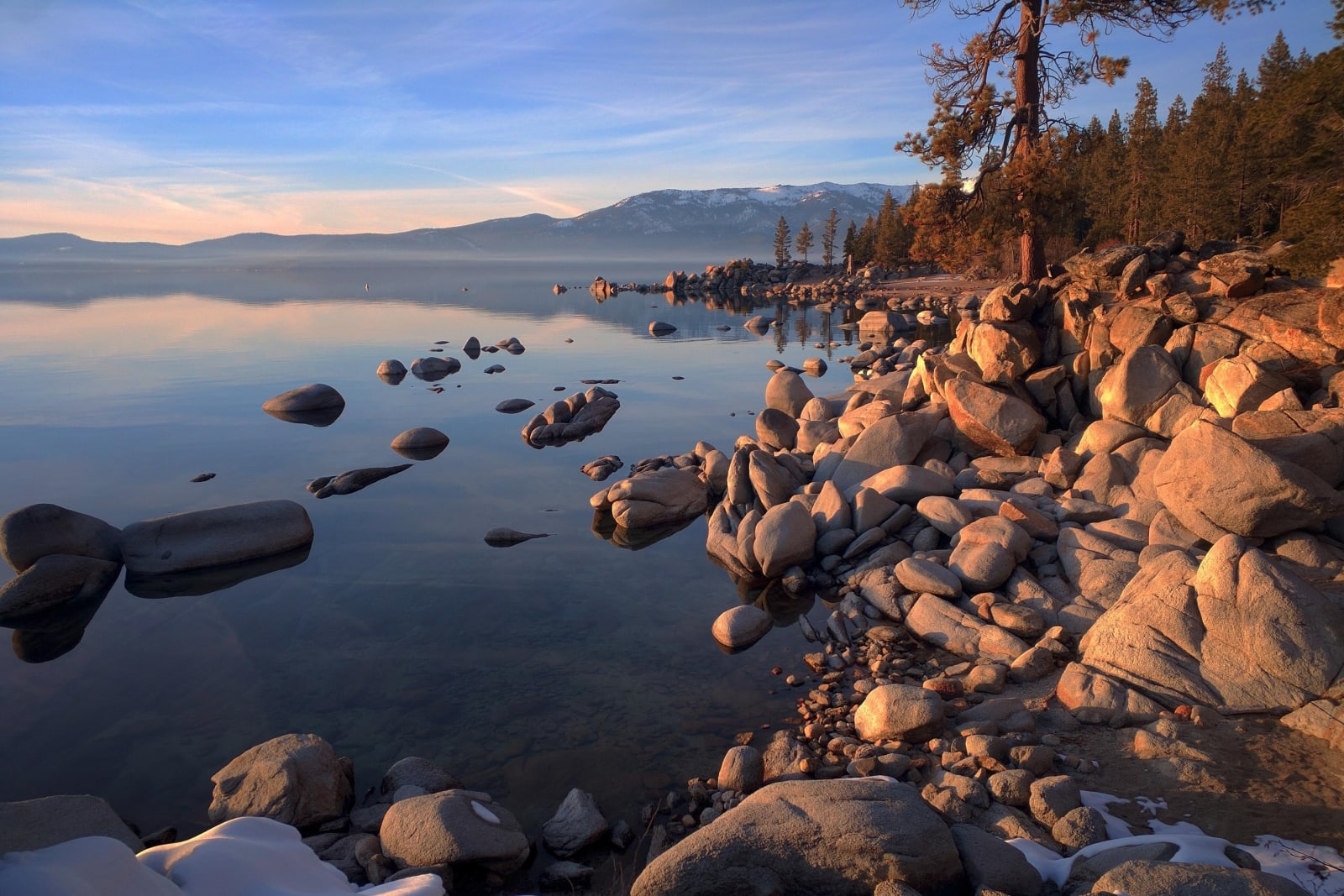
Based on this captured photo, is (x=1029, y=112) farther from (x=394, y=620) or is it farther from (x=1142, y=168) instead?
(x=1142, y=168)

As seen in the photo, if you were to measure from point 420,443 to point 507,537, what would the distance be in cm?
906

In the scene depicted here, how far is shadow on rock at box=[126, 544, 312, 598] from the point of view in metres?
15.9

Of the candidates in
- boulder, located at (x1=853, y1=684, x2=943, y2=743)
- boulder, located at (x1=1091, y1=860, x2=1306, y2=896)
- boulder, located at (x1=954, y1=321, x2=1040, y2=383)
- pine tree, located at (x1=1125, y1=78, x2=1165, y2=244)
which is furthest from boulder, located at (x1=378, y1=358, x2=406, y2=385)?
pine tree, located at (x1=1125, y1=78, x2=1165, y2=244)

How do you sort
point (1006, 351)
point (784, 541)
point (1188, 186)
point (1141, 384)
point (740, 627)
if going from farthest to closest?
point (1188, 186)
point (1006, 351)
point (1141, 384)
point (784, 541)
point (740, 627)

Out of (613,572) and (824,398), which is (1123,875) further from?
(824,398)

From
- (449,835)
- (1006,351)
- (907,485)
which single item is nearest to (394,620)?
(449,835)

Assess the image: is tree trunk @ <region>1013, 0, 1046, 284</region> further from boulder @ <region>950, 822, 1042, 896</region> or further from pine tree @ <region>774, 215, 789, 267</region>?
pine tree @ <region>774, 215, 789, 267</region>

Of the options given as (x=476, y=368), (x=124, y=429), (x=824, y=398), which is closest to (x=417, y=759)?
(x=824, y=398)

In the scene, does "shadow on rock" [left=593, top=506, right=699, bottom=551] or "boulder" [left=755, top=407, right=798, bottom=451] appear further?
"boulder" [left=755, top=407, right=798, bottom=451]

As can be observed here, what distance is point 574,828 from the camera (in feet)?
28.1

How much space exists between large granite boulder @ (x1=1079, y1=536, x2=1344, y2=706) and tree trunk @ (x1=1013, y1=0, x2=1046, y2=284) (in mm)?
13946

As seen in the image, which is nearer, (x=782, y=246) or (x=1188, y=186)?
(x=1188, y=186)

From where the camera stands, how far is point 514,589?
15430mm

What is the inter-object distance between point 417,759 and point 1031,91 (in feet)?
74.7
